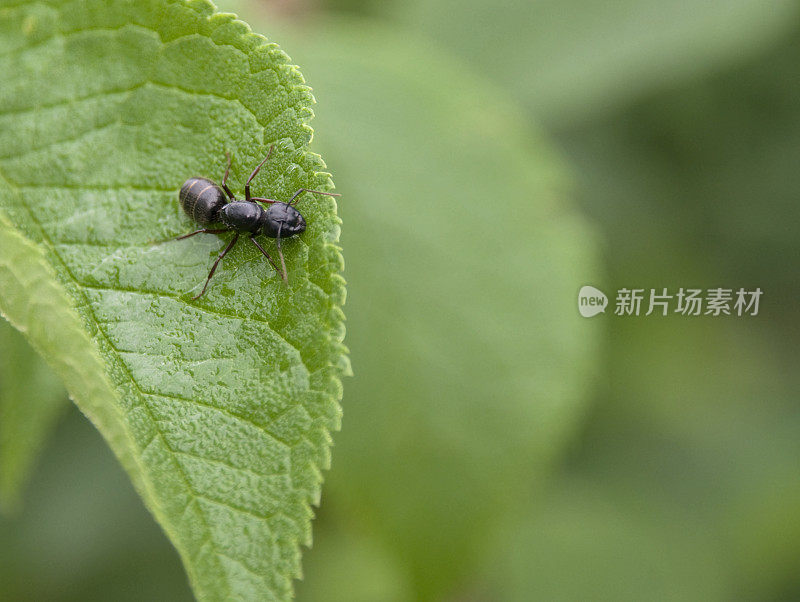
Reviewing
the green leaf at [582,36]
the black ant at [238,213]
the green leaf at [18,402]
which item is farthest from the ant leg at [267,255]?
the green leaf at [582,36]

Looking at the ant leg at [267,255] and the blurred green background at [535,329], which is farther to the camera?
the blurred green background at [535,329]

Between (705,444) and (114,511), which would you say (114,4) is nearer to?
(114,511)

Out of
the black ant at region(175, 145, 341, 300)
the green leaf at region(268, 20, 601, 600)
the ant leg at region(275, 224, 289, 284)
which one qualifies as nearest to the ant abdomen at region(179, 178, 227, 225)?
the black ant at region(175, 145, 341, 300)

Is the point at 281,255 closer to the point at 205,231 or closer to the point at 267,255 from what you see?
the point at 267,255

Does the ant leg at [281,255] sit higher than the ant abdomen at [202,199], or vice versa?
Result: the ant abdomen at [202,199]

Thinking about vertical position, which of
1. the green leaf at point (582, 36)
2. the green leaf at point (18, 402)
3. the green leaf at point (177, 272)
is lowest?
the green leaf at point (18, 402)

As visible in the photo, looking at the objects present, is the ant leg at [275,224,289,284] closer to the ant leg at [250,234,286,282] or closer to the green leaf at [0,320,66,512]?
the ant leg at [250,234,286,282]

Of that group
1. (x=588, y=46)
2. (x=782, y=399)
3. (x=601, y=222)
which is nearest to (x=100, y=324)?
(x=588, y=46)

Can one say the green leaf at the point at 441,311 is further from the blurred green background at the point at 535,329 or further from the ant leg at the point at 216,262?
the ant leg at the point at 216,262
